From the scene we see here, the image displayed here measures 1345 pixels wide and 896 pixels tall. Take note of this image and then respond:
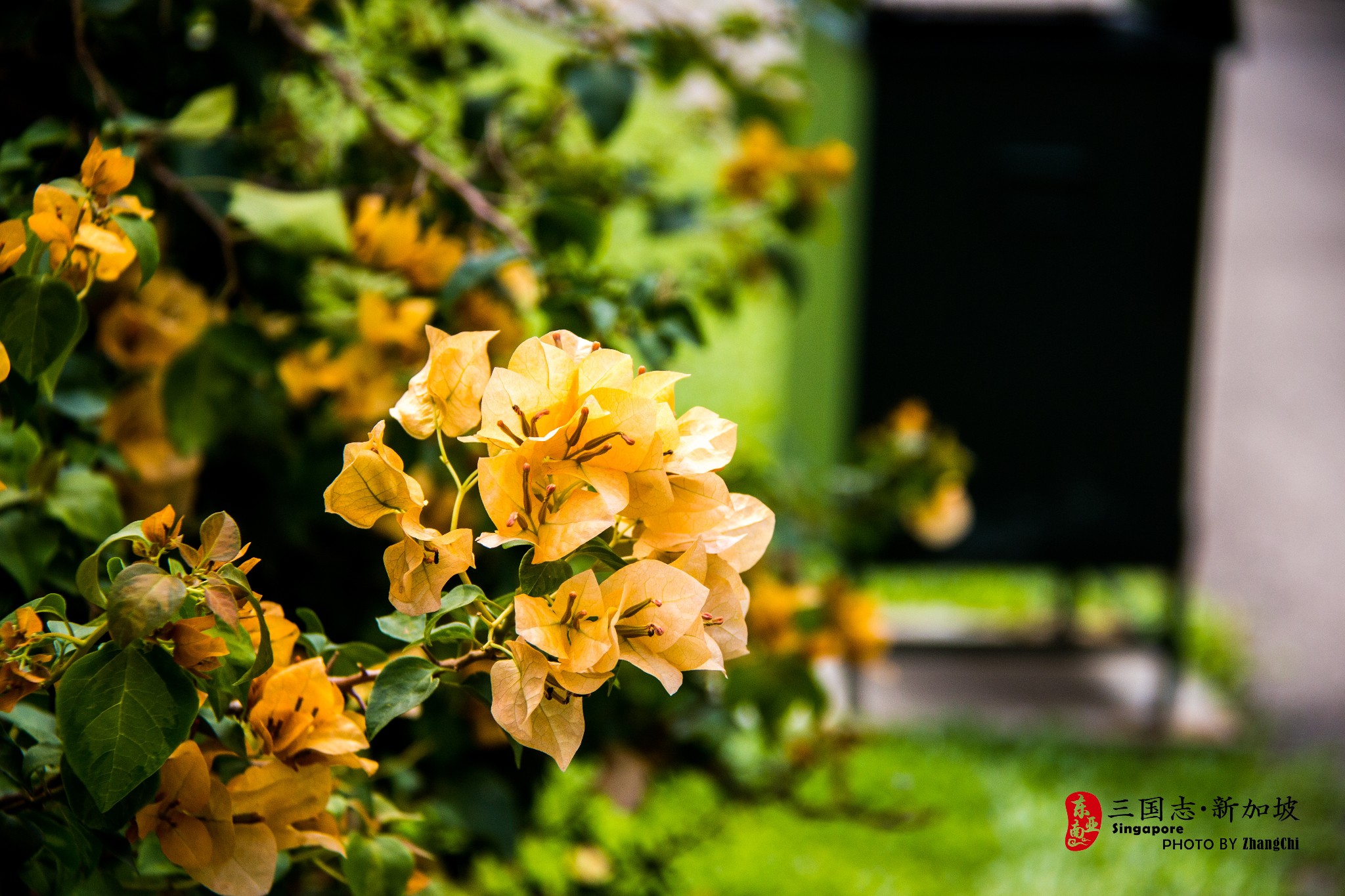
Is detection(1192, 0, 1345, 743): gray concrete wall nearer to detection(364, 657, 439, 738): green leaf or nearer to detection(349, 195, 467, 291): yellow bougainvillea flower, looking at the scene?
detection(349, 195, 467, 291): yellow bougainvillea flower

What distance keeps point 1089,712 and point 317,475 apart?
1926 mm

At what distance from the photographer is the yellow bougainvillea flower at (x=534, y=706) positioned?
41cm

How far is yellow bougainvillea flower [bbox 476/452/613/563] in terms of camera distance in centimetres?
41

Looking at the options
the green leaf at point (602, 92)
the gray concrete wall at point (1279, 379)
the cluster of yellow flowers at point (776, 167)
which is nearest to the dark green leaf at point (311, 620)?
the green leaf at point (602, 92)

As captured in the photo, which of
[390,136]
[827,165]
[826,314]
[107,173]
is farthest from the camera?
[826,314]

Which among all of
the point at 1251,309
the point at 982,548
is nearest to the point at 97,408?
the point at 982,548

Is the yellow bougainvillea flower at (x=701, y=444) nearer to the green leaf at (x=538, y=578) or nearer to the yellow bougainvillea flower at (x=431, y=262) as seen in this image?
the green leaf at (x=538, y=578)

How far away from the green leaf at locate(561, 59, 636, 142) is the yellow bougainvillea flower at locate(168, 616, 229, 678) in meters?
0.61

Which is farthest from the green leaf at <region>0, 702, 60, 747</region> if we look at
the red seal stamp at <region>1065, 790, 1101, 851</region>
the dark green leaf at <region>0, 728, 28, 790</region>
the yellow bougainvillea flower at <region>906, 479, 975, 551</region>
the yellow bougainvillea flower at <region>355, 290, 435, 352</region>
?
the yellow bougainvillea flower at <region>906, 479, 975, 551</region>

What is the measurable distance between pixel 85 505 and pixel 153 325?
0.19 m

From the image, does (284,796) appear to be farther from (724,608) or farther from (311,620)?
(724,608)

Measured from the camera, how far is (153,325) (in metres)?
0.77

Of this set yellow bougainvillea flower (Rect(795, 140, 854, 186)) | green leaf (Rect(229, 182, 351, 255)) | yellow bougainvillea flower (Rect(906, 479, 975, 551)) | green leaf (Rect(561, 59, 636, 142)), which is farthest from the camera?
yellow bougainvillea flower (Rect(906, 479, 975, 551))

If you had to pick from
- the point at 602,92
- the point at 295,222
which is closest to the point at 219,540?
the point at 295,222
